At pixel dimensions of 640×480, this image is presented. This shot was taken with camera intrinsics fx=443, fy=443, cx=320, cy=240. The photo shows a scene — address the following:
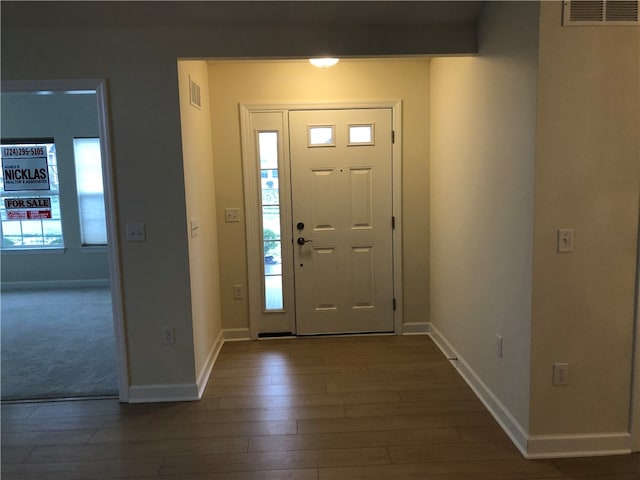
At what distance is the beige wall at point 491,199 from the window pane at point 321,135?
896 mm

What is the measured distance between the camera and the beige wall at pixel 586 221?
204 cm

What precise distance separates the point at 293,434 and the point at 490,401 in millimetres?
1200

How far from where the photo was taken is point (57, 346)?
398cm

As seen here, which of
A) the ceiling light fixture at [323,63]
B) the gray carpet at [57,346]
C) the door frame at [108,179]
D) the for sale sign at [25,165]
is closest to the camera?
the door frame at [108,179]

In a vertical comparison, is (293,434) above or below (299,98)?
below

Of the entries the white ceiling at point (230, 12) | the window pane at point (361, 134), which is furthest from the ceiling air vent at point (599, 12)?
the window pane at point (361, 134)

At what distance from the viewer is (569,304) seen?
85.1 inches

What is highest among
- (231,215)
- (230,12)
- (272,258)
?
(230,12)

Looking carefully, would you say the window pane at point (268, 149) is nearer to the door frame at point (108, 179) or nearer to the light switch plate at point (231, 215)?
the light switch plate at point (231, 215)

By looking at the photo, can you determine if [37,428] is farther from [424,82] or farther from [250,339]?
[424,82]

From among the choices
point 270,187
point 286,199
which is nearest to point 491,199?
point 286,199

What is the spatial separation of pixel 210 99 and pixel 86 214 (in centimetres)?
384

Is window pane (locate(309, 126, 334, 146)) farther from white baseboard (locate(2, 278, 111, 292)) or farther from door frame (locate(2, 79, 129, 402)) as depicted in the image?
white baseboard (locate(2, 278, 111, 292))

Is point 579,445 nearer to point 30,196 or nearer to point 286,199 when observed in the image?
point 286,199
